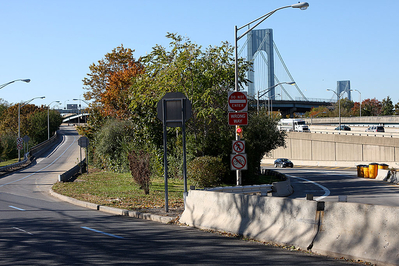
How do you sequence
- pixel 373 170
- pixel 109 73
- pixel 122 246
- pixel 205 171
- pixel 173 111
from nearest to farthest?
pixel 122 246
pixel 173 111
pixel 205 171
pixel 373 170
pixel 109 73

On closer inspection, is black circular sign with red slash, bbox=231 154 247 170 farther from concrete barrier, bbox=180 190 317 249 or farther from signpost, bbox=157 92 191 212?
concrete barrier, bbox=180 190 317 249

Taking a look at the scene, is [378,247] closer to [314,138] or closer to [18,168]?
[18,168]

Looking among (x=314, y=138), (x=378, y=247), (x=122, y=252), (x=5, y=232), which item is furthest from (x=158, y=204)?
(x=314, y=138)

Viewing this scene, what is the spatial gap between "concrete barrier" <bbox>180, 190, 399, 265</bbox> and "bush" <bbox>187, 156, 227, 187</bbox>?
1090 centimetres

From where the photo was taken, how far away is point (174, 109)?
551 inches

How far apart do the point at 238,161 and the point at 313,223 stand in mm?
6889

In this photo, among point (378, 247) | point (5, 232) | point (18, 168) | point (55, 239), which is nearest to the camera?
point (378, 247)

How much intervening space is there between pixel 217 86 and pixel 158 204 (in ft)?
35.5

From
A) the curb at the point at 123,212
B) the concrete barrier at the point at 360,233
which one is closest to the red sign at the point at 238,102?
the curb at the point at 123,212

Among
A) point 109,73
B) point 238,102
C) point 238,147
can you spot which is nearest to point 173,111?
point 238,102

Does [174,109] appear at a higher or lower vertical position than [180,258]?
higher

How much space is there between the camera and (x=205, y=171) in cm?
2256

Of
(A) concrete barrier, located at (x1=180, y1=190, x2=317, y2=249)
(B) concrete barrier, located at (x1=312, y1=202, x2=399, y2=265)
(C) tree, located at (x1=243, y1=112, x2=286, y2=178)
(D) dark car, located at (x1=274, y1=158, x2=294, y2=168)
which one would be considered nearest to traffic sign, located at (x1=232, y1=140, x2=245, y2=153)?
(A) concrete barrier, located at (x1=180, y1=190, x2=317, y2=249)

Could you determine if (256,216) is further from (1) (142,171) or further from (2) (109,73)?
(2) (109,73)
